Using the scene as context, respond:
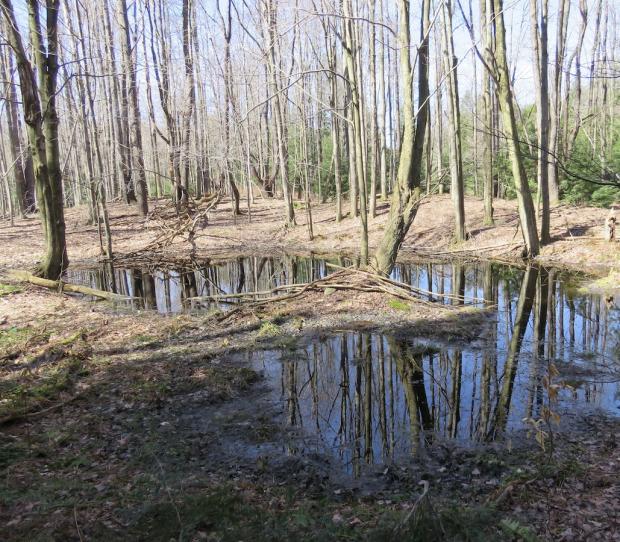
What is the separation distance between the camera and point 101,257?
17.5 metres

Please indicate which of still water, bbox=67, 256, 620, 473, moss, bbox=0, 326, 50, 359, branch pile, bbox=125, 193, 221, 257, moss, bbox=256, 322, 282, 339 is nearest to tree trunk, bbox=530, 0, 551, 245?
still water, bbox=67, 256, 620, 473

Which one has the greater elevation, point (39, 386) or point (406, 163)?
point (406, 163)

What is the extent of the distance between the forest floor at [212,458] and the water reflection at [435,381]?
1.18ft

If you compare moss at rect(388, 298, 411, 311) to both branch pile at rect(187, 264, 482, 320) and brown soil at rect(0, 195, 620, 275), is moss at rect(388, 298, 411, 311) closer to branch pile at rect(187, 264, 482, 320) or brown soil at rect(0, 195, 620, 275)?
branch pile at rect(187, 264, 482, 320)

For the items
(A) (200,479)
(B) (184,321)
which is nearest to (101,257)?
(B) (184,321)

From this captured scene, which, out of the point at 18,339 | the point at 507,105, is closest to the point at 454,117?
the point at 507,105

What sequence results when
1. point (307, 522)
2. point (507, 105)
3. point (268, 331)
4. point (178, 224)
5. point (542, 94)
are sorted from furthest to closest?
point (178, 224) < point (542, 94) < point (507, 105) < point (268, 331) < point (307, 522)

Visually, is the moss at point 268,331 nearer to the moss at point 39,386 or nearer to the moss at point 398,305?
the moss at point 398,305

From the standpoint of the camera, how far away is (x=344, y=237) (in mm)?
20016

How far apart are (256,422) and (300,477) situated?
1.27 m

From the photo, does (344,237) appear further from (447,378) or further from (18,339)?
(18,339)

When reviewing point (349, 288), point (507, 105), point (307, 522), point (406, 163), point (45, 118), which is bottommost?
point (307, 522)

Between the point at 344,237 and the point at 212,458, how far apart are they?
1564 centimetres

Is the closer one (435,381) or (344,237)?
(435,381)
